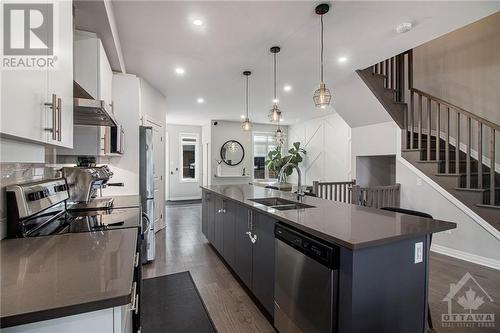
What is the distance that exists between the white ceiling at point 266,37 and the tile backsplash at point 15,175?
1580mm

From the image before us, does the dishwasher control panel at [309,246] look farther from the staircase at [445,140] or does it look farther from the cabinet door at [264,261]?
the staircase at [445,140]

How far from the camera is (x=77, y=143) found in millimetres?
2363

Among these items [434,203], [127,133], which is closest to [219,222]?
[127,133]

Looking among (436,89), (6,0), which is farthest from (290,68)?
(6,0)

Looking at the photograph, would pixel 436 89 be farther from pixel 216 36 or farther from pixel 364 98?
pixel 216 36

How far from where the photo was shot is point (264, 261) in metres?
2.09

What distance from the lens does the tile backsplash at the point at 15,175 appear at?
1.19 m

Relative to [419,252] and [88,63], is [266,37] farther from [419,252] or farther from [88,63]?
[419,252]

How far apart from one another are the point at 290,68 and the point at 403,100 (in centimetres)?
220

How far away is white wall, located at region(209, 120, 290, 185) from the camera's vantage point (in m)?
8.02

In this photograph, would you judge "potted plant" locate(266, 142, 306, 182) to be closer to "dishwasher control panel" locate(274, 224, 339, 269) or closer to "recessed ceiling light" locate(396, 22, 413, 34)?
"recessed ceiling light" locate(396, 22, 413, 34)

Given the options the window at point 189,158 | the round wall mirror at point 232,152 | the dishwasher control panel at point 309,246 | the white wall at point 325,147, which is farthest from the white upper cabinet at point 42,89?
the window at point 189,158

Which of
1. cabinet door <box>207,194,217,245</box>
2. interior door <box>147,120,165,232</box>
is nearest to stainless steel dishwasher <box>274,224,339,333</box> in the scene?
cabinet door <box>207,194,217,245</box>

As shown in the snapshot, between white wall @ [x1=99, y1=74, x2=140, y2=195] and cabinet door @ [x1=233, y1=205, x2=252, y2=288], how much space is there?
5.57 feet
